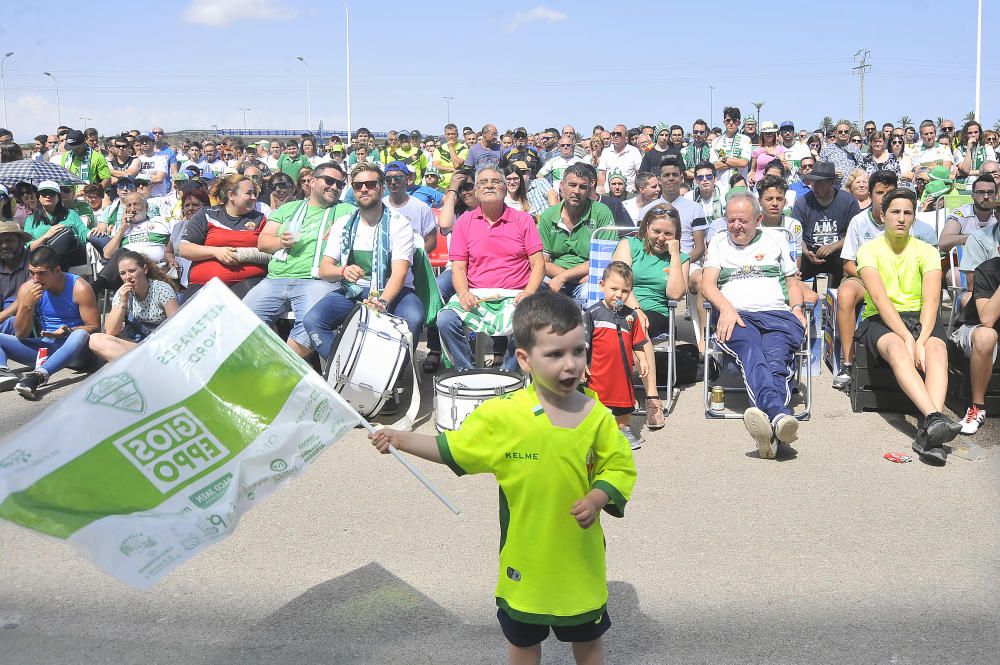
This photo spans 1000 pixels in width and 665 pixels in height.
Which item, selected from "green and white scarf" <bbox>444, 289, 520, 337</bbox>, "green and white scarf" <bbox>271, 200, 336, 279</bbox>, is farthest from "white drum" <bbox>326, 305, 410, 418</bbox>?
"green and white scarf" <bbox>271, 200, 336, 279</bbox>

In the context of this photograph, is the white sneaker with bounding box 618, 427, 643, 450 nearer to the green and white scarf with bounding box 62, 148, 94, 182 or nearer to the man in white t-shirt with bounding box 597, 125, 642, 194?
the man in white t-shirt with bounding box 597, 125, 642, 194

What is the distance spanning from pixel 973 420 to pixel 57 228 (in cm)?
852

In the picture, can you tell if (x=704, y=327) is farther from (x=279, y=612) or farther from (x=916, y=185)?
(x=916, y=185)

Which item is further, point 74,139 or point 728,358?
point 74,139

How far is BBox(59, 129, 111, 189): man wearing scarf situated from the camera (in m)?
14.7

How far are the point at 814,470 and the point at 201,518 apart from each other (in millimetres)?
3848

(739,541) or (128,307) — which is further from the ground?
(128,307)

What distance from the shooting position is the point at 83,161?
14.8 metres

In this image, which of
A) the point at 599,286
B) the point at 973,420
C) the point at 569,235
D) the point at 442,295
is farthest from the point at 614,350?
the point at 442,295

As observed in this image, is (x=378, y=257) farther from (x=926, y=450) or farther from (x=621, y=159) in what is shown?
(x=621, y=159)

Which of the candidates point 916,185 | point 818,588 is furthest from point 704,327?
point 916,185

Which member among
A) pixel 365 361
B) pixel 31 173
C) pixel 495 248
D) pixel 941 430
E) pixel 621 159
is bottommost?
pixel 941 430

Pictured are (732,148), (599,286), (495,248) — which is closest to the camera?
(495,248)

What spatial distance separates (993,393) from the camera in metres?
6.64
